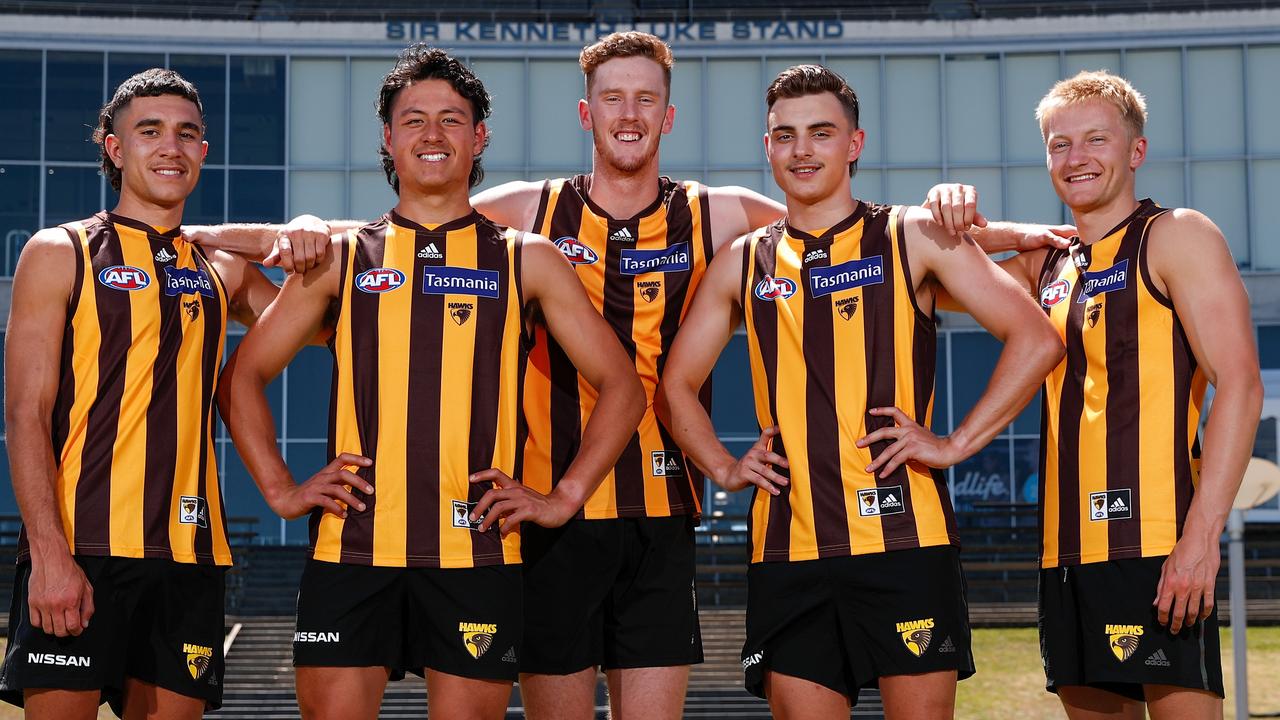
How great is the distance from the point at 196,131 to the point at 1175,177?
24357mm

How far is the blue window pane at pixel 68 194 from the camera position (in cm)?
2558

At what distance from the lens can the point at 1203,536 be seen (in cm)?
455

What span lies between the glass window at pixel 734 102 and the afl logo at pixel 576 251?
21568 millimetres

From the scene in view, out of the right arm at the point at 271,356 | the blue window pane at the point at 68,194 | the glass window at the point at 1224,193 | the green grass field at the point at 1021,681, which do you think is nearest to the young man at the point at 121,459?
the right arm at the point at 271,356

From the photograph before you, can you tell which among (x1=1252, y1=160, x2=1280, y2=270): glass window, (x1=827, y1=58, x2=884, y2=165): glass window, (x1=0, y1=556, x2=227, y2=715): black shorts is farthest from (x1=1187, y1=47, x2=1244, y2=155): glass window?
(x1=0, y1=556, x2=227, y2=715): black shorts

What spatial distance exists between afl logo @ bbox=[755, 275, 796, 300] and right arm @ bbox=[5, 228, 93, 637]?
242 cm

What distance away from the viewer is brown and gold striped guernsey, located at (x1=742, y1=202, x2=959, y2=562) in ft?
15.3

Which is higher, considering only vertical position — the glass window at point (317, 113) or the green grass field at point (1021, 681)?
the glass window at point (317, 113)

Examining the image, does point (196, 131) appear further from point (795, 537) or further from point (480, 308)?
point (795, 537)

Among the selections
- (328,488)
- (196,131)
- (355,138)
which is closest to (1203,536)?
(328,488)

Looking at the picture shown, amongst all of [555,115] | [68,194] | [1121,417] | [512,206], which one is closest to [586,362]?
[512,206]

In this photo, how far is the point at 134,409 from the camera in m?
4.84

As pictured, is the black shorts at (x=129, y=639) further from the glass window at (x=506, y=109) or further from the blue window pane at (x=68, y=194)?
the blue window pane at (x=68, y=194)

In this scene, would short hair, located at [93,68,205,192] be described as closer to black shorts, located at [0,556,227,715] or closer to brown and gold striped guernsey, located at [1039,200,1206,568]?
black shorts, located at [0,556,227,715]
